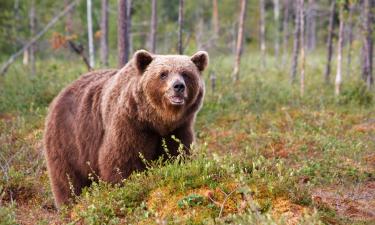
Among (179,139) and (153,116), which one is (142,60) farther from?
(179,139)

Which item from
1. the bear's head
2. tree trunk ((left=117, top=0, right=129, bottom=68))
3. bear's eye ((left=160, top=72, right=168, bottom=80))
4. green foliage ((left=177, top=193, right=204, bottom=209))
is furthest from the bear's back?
tree trunk ((left=117, top=0, right=129, bottom=68))

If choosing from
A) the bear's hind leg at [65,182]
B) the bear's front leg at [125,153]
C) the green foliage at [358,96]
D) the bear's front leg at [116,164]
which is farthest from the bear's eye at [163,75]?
the green foliage at [358,96]

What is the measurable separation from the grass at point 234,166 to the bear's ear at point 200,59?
3.55 ft

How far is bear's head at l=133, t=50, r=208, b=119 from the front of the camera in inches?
254

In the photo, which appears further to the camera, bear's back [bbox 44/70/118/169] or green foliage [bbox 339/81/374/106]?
green foliage [bbox 339/81/374/106]

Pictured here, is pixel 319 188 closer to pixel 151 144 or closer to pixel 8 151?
pixel 151 144

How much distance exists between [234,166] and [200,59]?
163cm

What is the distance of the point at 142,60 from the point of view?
680 cm

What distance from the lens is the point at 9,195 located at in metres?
8.19

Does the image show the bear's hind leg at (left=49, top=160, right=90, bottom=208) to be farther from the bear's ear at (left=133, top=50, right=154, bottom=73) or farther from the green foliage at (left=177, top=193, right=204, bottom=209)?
the green foliage at (left=177, top=193, right=204, bottom=209)

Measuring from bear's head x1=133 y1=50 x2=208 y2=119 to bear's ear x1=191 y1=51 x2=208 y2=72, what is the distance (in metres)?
0.12

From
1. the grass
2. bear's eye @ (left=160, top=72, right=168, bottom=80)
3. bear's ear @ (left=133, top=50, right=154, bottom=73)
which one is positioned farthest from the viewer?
bear's ear @ (left=133, top=50, right=154, bottom=73)

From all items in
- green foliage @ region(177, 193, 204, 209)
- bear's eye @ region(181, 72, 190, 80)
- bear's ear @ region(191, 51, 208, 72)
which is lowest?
green foliage @ region(177, 193, 204, 209)

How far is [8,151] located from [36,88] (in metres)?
5.04
